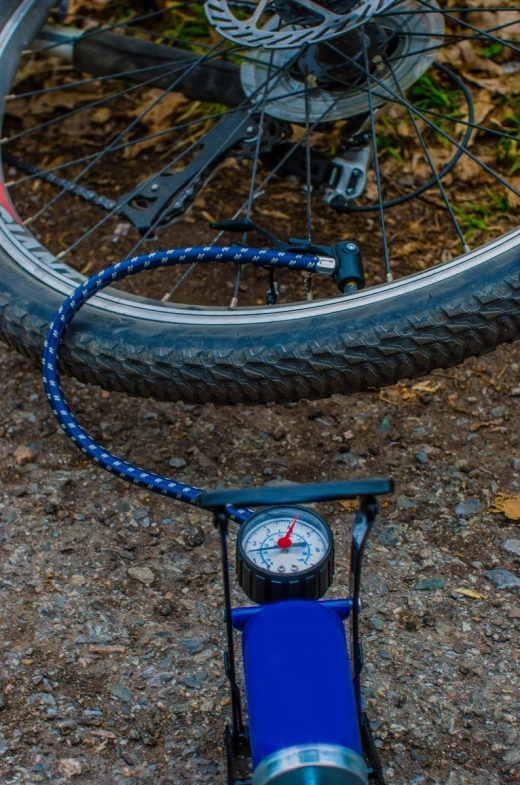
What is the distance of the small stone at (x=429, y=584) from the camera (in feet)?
5.50

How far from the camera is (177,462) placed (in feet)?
6.34

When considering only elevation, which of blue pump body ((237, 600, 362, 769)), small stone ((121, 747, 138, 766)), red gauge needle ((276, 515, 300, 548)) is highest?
red gauge needle ((276, 515, 300, 548))

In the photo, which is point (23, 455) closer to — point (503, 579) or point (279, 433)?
point (279, 433)

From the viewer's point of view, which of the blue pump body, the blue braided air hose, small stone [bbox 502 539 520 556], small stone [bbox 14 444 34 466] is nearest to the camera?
the blue pump body

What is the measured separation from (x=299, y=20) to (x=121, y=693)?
4.55 feet

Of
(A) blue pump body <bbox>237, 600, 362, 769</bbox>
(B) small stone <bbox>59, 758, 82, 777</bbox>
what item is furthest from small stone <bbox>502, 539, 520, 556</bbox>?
(B) small stone <bbox>59, 758, 82, 777</bbox>

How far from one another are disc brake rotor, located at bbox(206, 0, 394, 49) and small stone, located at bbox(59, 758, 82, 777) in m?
1.37

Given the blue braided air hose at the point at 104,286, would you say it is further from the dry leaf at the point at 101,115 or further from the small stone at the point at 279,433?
the dry leaf at the point at 101,115

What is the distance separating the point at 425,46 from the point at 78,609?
141cm

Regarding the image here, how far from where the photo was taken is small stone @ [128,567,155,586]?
67.0 inches

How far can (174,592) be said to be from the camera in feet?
5.53

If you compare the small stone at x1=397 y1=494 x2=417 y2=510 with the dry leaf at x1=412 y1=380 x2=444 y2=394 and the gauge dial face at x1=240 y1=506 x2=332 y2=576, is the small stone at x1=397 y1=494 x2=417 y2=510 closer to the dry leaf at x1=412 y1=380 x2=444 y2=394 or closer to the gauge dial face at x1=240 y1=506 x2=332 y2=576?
the dry leaf at x1=412 y1=380 x2=444 y2=394

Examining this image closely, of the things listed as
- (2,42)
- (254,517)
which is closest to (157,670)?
(254,517)

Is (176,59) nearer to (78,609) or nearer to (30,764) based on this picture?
(78,609)
